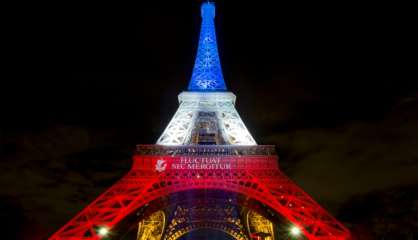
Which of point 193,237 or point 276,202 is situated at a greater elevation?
point 193,237

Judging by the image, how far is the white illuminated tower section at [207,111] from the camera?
21.9 meters

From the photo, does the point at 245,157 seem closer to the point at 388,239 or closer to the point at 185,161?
the point at 185,161

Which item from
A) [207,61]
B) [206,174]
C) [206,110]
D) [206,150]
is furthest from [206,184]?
[207,61]

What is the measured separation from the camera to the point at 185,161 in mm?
18938

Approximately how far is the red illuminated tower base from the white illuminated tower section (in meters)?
2.06

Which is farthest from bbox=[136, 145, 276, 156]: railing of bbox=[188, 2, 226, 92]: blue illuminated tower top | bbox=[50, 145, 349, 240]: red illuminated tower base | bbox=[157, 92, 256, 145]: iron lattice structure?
bbox=[188, 2, 226, 92]: blue illuminated tower top

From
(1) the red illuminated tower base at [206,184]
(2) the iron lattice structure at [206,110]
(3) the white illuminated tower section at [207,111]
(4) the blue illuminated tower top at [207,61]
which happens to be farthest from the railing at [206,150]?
(4) the blue illuminated tower top at [207,61]

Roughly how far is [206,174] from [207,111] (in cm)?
675

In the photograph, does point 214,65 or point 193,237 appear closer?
point 214,65

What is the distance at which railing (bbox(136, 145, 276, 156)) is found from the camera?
18.9 m

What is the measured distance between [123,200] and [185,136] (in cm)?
634

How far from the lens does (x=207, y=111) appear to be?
24.5 m

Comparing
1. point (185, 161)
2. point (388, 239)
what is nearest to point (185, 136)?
point (185, 161)

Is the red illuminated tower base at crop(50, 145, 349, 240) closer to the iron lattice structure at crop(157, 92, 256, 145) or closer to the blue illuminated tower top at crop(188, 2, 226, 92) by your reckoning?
the iron lattice structure at crop(157, 92, 256, 145)
